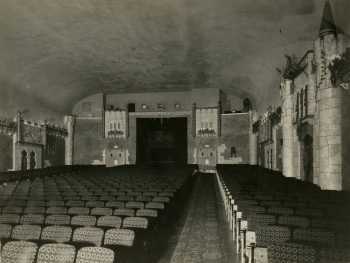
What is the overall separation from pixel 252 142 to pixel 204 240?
22.3m

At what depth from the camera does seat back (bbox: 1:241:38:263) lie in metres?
3.47

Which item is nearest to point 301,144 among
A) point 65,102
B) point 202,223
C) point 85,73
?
point 202,223

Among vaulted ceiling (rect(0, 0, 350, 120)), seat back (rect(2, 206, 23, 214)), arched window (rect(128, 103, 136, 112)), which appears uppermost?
vaulted ceiling (rect(0, 0, 350, 120))

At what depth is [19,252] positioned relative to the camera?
352 centimetres

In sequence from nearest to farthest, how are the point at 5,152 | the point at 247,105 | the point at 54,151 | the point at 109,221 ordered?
the point at 109,221 → the point at 5,152 → the point at 54,151 → the point at 247,105

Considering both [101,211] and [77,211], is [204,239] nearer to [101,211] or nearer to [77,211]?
[101,211]

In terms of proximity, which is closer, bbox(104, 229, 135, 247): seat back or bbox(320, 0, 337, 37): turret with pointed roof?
bbox(104, 229, 135, 247): seat back

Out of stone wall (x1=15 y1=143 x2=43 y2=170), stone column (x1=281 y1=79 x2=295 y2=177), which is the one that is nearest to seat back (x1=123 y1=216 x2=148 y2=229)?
stone column (x1=281 y1=79 x2=295 y2=177)

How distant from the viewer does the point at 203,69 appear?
23.5m

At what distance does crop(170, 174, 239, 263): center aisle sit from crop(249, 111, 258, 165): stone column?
59.1ft

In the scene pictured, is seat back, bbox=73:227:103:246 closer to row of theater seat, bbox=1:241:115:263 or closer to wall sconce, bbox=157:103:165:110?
row of theater seat, bbox=1:241:115:263

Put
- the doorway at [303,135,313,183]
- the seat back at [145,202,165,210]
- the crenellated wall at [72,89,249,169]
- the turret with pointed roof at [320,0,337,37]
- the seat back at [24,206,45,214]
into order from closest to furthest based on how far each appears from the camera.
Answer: the seat back at [24,206,45,214], the seat back at [145,202,165,210], the turret with pointed roof at [320,0,337,37], the doorway at [303,135,313,183], the crenellated wall at [72,89,249,169]

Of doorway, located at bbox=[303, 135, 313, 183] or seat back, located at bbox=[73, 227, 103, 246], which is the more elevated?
doorway, located at bbox=[303, 135, 313, 183]

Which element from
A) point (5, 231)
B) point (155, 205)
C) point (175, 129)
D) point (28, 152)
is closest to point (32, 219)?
point (5, 231)
